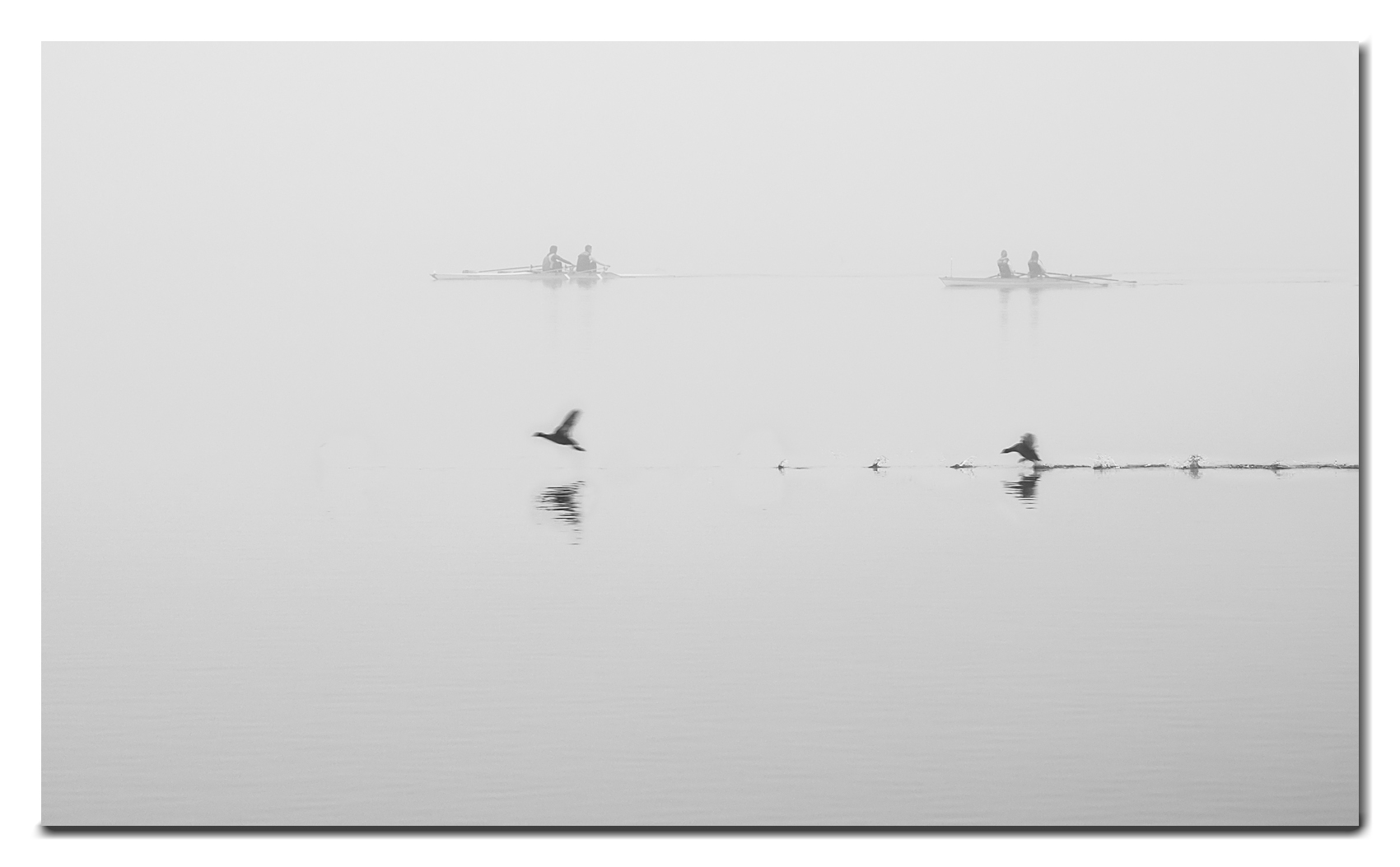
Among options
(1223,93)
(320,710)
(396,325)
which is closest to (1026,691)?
(320,710)

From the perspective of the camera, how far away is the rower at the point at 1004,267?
36.0 feet

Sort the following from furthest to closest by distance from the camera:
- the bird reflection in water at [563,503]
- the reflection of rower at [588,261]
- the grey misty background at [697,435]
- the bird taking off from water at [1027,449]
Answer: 1. the reflection of rower at [588,261]
2. the bird taking off from water at [1027,449]
3. the bird reflection in water at [563,503]
4. the grey misty background at [697,435]

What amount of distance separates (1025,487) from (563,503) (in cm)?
213

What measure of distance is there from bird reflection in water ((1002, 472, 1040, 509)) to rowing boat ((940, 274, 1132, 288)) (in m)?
1.18

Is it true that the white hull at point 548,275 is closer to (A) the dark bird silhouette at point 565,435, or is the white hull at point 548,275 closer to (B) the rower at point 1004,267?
(A) the dark bird silhouette at point 565,435

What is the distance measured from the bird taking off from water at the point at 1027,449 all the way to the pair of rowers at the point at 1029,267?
1.11 meters

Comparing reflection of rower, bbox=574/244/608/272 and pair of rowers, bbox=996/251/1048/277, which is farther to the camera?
reflection of rower, bbox=574/244/608/272

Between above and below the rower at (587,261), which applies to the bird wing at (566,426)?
below

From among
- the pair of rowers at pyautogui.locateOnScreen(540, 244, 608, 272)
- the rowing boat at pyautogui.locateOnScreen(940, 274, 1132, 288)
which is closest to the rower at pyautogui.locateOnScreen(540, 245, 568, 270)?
the pair of rowers at pyautogui.locateOnScreen(540, 244, 608, 272)

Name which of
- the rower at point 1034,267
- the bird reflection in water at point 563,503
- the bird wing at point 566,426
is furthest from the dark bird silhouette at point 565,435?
the rower at point 1034,267

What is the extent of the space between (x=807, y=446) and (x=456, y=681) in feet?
11.2

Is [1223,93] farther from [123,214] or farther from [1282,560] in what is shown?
[123,214]

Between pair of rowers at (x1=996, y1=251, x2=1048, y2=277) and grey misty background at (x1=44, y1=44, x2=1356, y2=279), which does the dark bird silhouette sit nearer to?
grey misty background at (x1=44, y1=44, x2=1356, y2=279)

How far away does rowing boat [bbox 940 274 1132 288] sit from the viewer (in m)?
10.6
